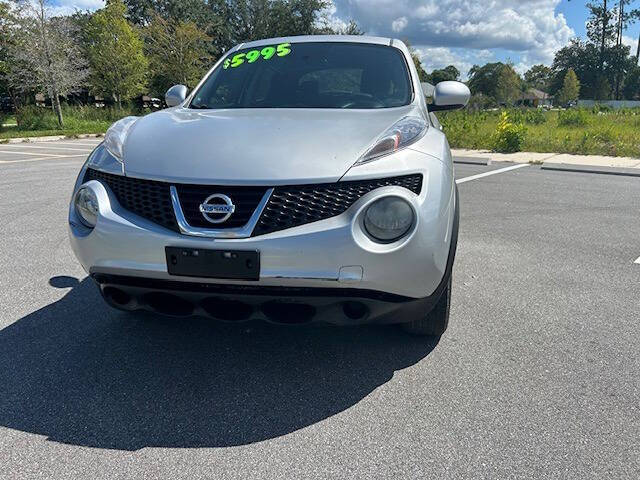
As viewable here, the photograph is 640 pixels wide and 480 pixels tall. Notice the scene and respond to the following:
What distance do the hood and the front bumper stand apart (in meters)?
0.21

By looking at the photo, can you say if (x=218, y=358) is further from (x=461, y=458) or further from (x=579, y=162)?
(x=579, y=162)

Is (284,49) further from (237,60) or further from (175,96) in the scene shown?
(175,96)

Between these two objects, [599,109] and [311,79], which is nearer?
[311,79]

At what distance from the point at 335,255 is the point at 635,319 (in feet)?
7.23

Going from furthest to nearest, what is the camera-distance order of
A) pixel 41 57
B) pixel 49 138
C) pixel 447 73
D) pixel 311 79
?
pixel 447 73
pixel 41 57
pixel 49 138
pixel 311 79

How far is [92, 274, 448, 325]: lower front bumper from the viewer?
2.07 m

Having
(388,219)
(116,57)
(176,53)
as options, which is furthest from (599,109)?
(388,219)

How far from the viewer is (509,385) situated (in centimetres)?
237

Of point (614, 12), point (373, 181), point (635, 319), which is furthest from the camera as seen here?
point (614, 12)

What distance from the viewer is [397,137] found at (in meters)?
2.29

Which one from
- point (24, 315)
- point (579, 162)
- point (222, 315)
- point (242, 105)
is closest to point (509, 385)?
point (222, 315)

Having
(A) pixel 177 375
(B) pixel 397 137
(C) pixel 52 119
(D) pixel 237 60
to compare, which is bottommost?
(A) pixel 177 375

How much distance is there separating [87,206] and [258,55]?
6.36 ft

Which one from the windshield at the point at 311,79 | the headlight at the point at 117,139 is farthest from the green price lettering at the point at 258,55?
the headlight at the point at 117,139
